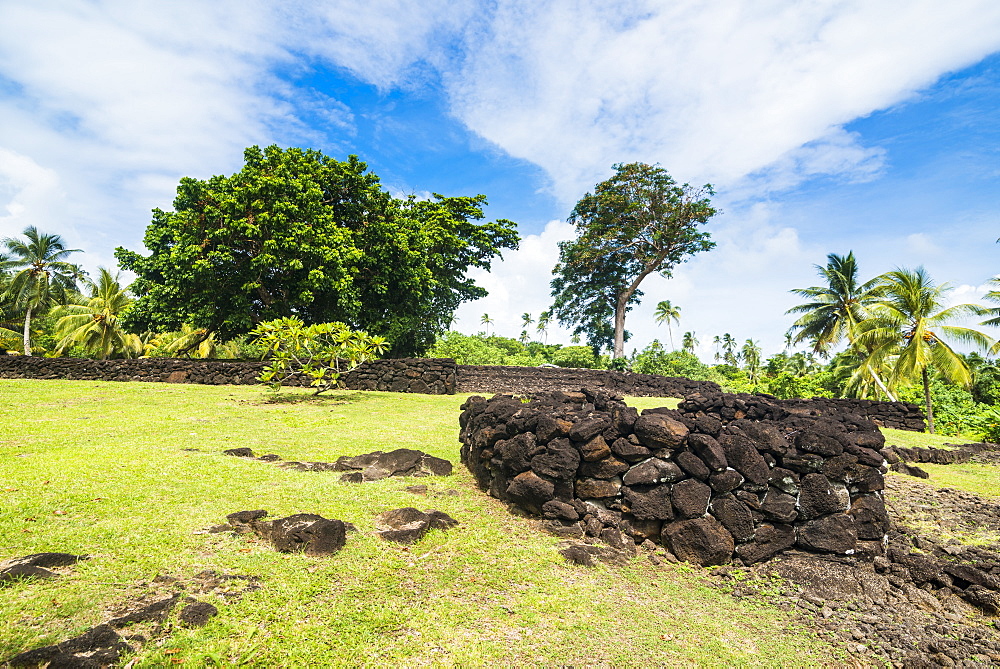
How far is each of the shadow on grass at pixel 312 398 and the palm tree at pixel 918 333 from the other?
20323mm

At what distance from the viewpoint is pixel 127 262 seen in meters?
22.0

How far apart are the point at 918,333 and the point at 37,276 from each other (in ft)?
179

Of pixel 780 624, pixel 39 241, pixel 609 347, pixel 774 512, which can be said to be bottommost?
pixel 780 624

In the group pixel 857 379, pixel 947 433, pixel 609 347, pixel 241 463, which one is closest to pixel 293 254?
pixel 241 463

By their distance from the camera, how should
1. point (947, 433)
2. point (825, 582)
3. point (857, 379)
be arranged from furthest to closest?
point (857, 379) → point (947, 433) → point (825, 582)

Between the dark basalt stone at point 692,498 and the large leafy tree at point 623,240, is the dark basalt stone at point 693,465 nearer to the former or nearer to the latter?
the dark basalt stone at point 692,498

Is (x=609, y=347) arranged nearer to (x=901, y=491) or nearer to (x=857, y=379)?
(x=857, y=379)

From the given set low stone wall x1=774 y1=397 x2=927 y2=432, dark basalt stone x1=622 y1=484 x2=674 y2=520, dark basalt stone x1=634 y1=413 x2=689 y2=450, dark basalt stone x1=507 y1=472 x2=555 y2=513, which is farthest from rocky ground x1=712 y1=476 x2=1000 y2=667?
low stone wall x1=774 y1=397 x2=927 y2=432

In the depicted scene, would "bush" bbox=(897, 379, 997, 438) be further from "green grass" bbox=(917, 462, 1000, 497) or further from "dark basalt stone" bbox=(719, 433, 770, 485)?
"dark basalt stone" bbox=(719, 433, 770, 485)

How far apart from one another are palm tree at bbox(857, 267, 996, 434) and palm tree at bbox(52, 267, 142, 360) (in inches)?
1563

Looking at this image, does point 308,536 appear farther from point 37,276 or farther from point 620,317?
point 37,276

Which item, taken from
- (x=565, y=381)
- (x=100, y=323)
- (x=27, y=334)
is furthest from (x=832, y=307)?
(x=27, y=334)

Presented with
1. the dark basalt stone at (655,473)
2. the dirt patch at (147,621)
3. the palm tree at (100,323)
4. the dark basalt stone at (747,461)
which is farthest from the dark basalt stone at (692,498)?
the palm tree at (100,323)

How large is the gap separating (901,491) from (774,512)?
385 centimetres
